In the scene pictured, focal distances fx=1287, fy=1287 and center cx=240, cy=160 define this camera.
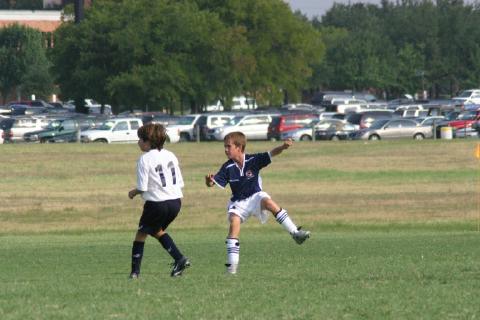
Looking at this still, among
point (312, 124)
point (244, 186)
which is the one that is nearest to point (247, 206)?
point (244, 186)

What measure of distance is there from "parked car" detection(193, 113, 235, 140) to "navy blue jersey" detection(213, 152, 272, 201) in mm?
50003

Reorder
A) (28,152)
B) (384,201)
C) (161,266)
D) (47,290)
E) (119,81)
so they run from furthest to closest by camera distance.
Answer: (119,81) → (28,152) → (384,201) → (161,266) → (47,290)

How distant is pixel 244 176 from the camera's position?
13711 mm

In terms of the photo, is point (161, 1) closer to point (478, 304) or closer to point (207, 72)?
point (207, 72)

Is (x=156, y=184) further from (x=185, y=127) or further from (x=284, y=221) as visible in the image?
(x=185, y=127)

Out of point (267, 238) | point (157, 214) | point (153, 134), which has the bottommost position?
point (267, 238)

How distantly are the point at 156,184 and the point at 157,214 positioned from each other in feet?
1.08

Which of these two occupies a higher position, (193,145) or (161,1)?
(161,1)

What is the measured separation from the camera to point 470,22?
4493 inches

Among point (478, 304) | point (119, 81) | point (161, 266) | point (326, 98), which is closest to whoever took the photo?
point (478, 304)

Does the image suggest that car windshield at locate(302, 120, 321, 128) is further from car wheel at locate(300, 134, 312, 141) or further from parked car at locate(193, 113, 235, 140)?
parked car at locate(193, 113, 235, 140)

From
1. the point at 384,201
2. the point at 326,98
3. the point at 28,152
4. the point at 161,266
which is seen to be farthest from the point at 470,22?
the point at 161,266

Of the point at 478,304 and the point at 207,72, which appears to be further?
the point at 207,72

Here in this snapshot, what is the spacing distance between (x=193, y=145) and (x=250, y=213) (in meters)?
42.6
